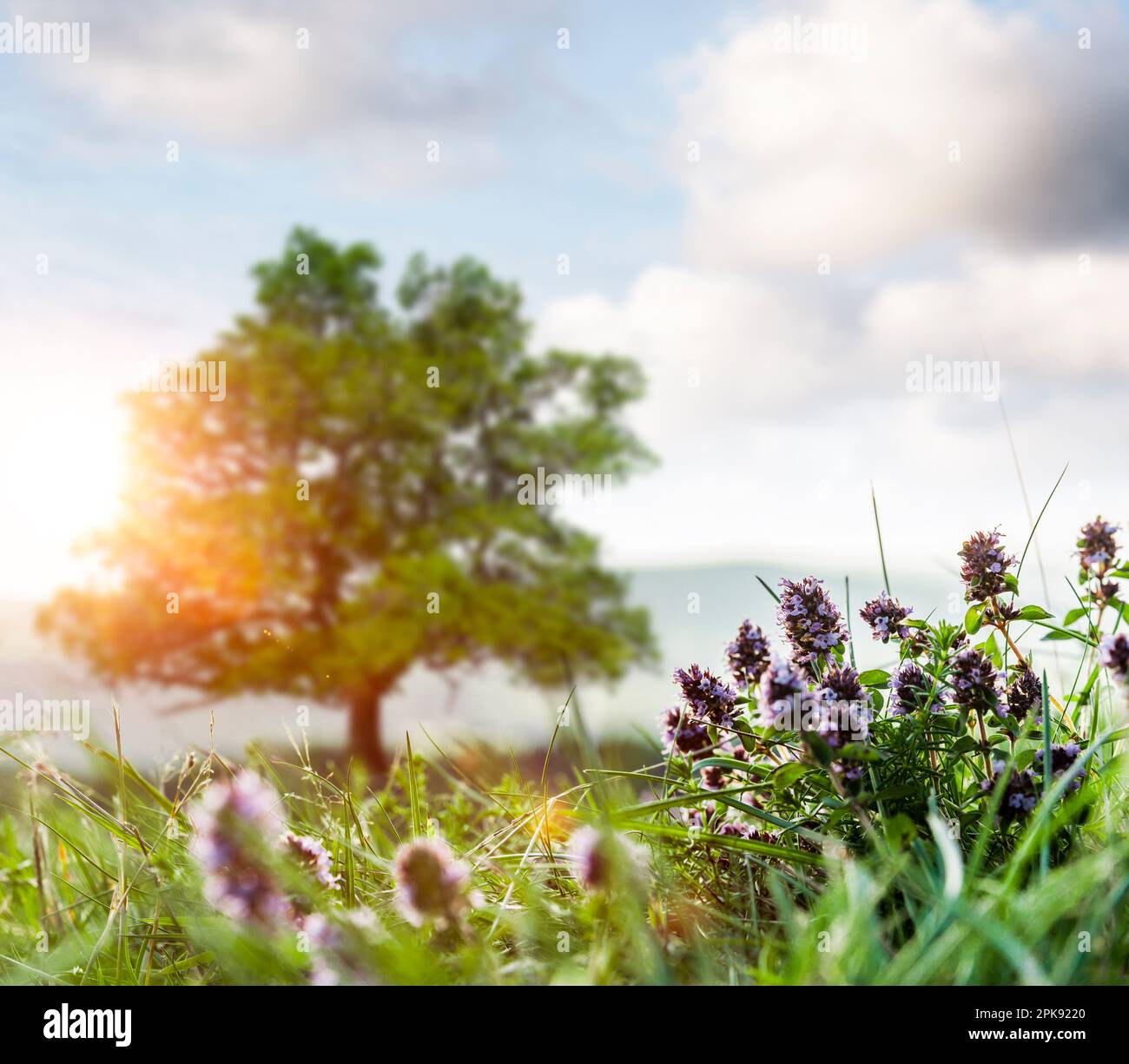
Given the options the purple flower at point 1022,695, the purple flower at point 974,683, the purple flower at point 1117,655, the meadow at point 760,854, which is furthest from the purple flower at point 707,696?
the purple flower at point 1117,655

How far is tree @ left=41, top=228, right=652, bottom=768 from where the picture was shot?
10992 mm

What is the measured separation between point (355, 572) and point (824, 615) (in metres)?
10.3

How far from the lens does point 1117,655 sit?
1.62 m

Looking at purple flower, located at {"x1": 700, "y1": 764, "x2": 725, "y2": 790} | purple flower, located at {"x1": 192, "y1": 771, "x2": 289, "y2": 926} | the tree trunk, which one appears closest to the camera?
purple flower, located at {"x1": 192, "y1": 771, "x2": 289, "y2": 926}

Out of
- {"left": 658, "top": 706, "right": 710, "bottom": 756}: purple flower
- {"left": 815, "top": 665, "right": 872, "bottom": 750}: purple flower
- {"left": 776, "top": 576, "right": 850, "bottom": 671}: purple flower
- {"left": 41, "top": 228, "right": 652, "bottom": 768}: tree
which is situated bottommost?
{"left": 658, "top": 706, "right": 710, "bottom": 756}: purple flower

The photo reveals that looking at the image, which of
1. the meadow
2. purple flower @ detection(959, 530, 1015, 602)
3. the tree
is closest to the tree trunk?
the tree

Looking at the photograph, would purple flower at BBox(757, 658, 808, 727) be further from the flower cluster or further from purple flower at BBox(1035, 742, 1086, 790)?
purple flower at BBox(1035, 742, 1086, 790)

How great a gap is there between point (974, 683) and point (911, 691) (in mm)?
132

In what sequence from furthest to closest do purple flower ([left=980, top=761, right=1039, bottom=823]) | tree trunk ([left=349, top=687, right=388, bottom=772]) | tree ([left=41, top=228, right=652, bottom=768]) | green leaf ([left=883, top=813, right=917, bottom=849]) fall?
tree trunk ([left=349, top=687, right=388, bottom=772])
tree ([left=41, top=228, right=652, bottom=768])
purple flower ([left=980, top=761, right=1039, bottom=823])
green leaf ([left=883, top=813, right=917, bottom=849])

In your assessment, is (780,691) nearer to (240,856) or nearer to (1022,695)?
(1022,695)

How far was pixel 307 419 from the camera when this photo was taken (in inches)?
460

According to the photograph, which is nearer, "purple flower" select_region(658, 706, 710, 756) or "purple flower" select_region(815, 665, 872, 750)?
"purple flower" select_region(815, 665, 872, 750)

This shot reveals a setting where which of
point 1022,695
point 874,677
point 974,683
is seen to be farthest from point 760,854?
point 1022,695
